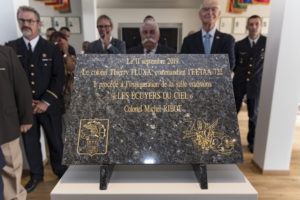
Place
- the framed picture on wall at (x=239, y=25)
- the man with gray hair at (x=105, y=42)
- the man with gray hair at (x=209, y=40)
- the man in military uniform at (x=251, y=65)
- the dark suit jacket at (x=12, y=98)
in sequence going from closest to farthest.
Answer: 1. the dark suit jacket at (x=12, y=98)
2. the man with gray hair at (x=209, y=40)
3. the man with gray hair at (x=105, y=42)
4. the man in military uniform at (x=251, y=65)
5. the framed picture on wall at (x=239, y=25)

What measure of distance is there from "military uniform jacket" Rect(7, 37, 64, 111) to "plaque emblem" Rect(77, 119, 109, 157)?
47.8 inches

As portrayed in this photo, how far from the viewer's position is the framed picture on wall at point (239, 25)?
5609mm

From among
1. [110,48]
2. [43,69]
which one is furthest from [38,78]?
[110,48]

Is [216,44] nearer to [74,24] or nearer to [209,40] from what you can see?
[209,40]

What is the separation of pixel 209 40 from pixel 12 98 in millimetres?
1526

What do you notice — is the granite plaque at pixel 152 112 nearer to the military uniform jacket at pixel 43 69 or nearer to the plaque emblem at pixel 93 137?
the plaque emblem at pixel 93 137

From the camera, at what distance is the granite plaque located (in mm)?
809

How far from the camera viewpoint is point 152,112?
849mm

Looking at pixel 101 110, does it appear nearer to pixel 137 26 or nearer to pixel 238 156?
A: pixel 238 156

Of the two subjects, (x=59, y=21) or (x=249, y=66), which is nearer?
(x=249, y=66)

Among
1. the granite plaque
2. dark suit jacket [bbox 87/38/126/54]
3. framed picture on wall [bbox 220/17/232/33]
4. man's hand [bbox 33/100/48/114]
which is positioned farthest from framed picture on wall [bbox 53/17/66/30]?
the granite plaque

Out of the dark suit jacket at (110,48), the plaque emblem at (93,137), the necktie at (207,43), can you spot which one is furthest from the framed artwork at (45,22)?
the plaque emblem at (93,137)

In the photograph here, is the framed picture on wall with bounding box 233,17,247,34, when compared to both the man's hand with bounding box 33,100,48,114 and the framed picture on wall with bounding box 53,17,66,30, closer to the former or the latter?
the framed picture on wall with bounding box 53,17,66,30

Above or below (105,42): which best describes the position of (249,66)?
below
